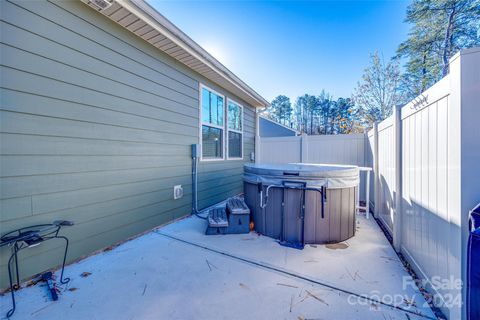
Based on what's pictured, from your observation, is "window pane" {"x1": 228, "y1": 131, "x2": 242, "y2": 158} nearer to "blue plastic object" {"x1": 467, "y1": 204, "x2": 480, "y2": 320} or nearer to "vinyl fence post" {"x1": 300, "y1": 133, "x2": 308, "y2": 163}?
"vinyl fence post" {"x1": 300, "y1": 133, "x2": 308, "y2": 163}

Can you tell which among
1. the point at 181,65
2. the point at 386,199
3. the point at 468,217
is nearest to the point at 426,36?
the point at 386,199

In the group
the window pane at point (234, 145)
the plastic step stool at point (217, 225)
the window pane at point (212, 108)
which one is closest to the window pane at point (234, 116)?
the window pane at point (234, 145)

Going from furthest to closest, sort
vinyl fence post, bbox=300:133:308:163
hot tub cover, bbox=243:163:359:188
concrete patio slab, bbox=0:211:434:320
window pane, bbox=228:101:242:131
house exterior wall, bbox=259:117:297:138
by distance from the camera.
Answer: house exterior wall, bbox=259:117:297:138 < vinyl fence post, bbox=300:133:308:163 < window pane, bbox=228:101:242:131 < hot tub cover, bbox=243:163:359:188 < concrete patio slab, bbox=0:211:434:320

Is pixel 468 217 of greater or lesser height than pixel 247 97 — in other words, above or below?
below

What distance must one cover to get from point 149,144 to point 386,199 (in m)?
3.80

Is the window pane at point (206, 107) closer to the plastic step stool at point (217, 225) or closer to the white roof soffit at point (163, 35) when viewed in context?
the white roof soffit at point (163, 35)

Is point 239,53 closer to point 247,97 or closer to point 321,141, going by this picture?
point 247,97

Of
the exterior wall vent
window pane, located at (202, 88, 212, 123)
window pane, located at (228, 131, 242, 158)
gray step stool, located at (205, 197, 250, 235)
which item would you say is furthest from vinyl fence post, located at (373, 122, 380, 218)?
the exterior wall vent

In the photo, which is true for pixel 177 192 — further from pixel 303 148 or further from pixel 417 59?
pixel 417 59

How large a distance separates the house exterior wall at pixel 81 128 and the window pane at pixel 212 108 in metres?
0.83

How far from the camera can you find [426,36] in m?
9.92

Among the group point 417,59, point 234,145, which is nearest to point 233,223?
point 234,145

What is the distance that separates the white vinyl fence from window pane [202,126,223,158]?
3316mm

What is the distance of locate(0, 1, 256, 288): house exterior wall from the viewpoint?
1852 mm
